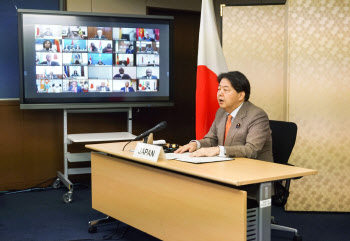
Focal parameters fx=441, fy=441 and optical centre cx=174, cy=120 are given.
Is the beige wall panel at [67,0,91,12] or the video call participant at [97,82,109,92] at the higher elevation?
the beige wall panel at [67,0,91,12]

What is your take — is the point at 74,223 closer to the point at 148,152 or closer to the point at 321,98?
the point at 148,152

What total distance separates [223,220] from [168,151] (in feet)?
2.96

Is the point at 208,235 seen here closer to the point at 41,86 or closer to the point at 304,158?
the point at 304,158

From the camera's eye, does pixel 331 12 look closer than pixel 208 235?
No

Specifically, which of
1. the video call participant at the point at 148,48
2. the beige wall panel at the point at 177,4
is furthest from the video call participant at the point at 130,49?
the beige wall panel at the point at 177,4

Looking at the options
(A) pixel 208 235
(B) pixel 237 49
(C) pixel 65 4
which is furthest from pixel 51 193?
(A) pixel 208 235

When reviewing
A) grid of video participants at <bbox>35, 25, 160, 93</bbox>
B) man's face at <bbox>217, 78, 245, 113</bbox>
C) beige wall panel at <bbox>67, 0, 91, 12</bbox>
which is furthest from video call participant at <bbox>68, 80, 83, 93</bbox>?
man's face at <bbox>217, 78, 245, 113</bbox>

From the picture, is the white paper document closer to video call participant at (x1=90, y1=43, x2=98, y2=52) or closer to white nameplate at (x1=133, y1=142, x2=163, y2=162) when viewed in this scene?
white nameplate at (x1=133, y1=142, x2=163, y2=162)

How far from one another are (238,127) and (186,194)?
0.71m

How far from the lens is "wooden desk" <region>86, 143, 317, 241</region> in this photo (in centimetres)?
221

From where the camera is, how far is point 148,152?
2758mm

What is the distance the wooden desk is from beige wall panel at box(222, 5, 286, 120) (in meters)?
1.44

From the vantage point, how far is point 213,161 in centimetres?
261

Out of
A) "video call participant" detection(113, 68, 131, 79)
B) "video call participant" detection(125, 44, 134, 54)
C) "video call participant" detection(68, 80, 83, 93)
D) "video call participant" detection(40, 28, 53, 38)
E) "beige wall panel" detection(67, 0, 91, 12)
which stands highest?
"beige wall panel" detection(67, 0, 91, 12)
